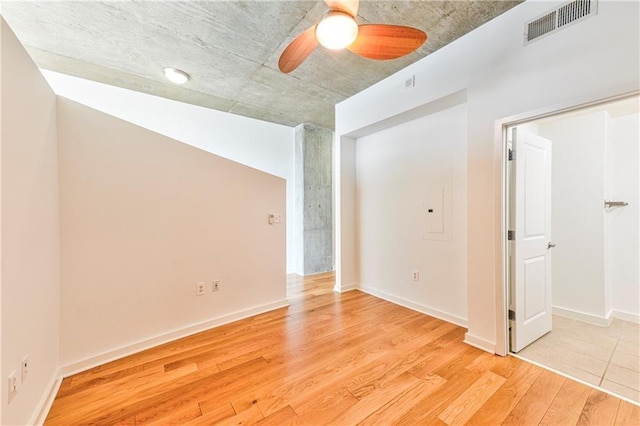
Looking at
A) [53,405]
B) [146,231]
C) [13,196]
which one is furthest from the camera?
[146,231]

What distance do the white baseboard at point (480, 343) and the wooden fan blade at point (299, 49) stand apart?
2.79 meters

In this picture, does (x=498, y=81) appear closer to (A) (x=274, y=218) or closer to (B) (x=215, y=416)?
(A) (x=274, y=218)

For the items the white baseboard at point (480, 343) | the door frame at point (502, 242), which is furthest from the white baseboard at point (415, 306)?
the door frame at point (502, 242)

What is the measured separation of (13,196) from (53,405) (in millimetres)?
1386

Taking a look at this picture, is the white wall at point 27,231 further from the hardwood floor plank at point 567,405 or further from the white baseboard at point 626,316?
the white baseboard at point 626,316

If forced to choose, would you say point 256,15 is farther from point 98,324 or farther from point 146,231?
point 98,324

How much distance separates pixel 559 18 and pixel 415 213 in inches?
81.8

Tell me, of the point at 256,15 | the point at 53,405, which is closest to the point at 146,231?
the point at 53,405

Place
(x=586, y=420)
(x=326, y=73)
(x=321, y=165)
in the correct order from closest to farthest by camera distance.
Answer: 1. (x=586, y=420)
2. (x=326, y=73)
3. (x=321, y=165)

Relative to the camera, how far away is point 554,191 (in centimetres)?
312

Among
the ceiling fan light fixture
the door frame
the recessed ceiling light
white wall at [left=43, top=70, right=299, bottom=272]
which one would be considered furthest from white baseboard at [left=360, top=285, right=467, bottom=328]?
the recessed ceiling light

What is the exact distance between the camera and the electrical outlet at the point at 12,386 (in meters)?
1.25

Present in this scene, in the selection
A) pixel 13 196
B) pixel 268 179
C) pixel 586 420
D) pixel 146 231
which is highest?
pixel 268 179

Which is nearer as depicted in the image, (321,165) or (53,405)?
(53,405)
